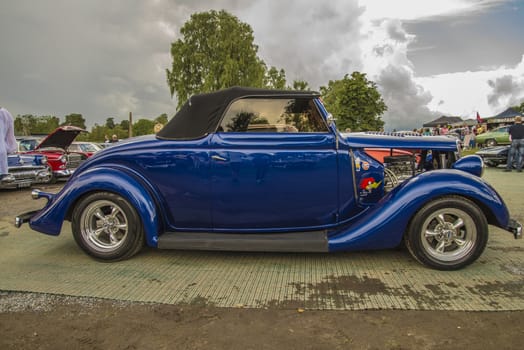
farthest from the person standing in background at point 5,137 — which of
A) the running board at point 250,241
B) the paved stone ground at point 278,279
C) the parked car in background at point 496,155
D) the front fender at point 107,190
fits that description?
the parked car in background at point 496,155

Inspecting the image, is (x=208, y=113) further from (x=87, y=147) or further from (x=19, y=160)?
(x=87, y=147)

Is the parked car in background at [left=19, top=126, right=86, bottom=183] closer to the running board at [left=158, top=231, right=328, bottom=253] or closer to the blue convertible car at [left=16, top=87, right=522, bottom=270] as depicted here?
the blue convertible car at [left=16, top=87, right=522, bottom=270]

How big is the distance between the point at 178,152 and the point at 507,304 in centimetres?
295

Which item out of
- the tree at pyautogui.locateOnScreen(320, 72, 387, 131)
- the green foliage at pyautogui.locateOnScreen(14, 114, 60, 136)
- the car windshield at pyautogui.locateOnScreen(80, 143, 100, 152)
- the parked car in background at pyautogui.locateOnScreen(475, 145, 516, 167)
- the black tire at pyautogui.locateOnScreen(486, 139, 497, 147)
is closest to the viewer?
the parked car in background at pyautogui.locateOnScreen(475, 145, 516, 167)

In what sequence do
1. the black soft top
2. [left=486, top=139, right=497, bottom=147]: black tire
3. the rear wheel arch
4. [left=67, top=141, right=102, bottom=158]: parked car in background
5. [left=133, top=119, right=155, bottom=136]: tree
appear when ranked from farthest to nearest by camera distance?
[left=133, top=119, right=155, bottom=136]: tree < [left=486, top=139, right=497, bottom=147]: black tire < [left=67, top=141, right=102, bottom=158]: parked car in background < the black soft top < the rear wheel arch

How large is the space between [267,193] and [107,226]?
164 centimetres

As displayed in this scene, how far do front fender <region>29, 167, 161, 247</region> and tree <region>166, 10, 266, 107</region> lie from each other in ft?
88.9

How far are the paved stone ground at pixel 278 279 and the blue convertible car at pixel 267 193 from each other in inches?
8.4

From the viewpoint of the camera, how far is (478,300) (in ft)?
7.97

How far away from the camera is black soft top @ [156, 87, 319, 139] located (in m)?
3.26

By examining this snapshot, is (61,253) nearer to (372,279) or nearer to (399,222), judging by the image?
(372,279)

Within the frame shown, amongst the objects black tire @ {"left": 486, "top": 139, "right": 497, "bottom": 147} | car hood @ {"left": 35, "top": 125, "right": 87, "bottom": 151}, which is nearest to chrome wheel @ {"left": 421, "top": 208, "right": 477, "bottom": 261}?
car hood @ {"left": 35, "top": 125, "right": 87, "bottom": 151}

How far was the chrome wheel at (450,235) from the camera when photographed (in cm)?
294

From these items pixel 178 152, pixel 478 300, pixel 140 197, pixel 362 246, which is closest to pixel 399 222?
pixel 362 246
